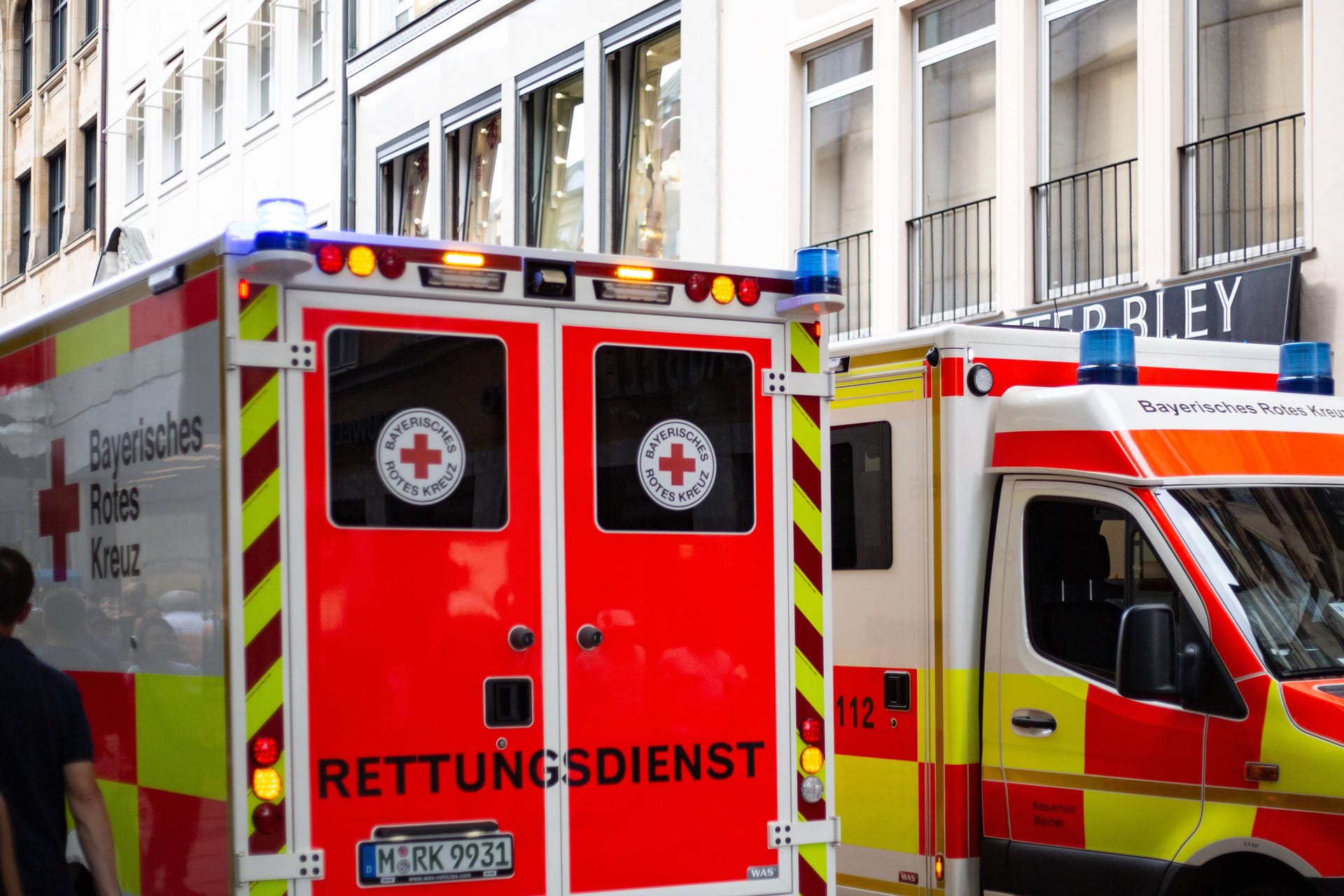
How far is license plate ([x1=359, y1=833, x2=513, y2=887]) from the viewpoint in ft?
17.1

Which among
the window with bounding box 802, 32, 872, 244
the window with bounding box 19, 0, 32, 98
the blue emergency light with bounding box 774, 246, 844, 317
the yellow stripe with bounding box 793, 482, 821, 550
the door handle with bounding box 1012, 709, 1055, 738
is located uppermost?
the window with bounding box 19, 0, 32, 98

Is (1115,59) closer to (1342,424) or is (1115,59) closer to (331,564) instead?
(1342,424)

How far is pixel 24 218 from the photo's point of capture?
38500 mm

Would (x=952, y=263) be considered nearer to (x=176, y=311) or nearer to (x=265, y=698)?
(x=176, y=311)

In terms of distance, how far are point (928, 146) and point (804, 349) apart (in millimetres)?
9468

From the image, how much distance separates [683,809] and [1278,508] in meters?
2.47

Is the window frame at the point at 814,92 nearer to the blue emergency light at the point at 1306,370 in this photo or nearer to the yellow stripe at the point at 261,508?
the blue emergency light at the point at 1306,370

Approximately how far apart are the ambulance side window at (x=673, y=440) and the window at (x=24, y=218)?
34.6 meters

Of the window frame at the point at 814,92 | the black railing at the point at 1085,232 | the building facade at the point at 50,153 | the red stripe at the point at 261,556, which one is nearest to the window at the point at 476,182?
the window frame at the point at 814,92

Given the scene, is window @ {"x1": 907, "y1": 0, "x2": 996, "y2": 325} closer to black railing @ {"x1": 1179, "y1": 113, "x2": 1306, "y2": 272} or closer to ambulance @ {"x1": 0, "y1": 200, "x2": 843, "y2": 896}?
black railing @ {"x1": 1179, "y1": 113, "x2": 1306, "y2": 272}

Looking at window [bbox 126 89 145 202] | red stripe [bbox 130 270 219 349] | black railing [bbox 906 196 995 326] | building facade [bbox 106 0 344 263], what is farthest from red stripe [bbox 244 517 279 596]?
window [bbox 126 89 145 202]

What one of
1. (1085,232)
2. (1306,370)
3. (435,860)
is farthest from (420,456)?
(1085,232)

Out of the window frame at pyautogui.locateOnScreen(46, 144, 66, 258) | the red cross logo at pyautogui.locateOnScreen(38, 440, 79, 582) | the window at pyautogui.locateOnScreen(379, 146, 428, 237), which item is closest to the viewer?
the red cross logo at pyautogui.locateOnScreen(38, 440, 79, 582)

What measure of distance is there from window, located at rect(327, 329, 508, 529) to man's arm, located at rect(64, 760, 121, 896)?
1037 millimetres
